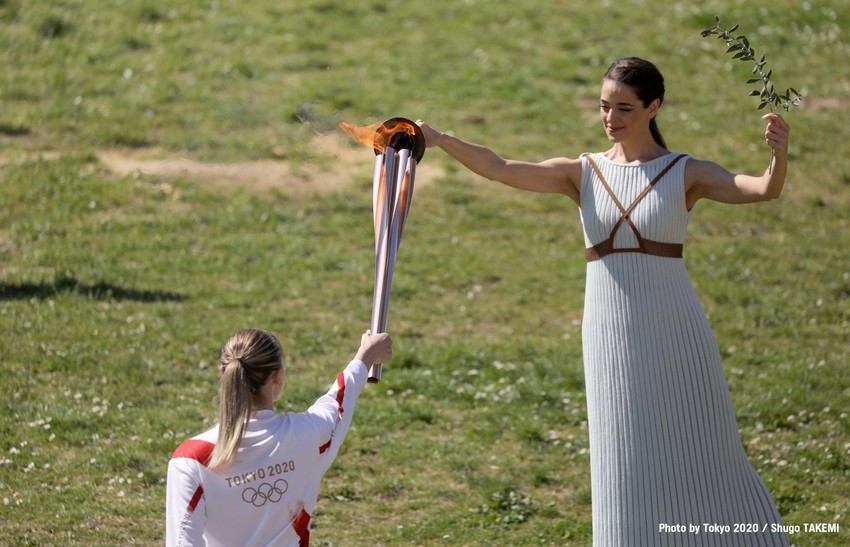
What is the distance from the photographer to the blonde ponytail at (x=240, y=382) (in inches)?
150

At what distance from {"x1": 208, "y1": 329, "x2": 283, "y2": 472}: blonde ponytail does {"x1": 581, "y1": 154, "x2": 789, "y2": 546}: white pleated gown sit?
1.51m

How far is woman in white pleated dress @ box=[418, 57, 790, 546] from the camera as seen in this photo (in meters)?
4.61

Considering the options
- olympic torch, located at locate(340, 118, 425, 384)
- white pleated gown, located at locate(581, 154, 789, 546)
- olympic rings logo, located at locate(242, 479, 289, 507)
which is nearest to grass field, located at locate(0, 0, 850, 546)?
white pleated gown, located at locate(581, 154, 789, 546)

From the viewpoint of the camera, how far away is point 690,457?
462cm

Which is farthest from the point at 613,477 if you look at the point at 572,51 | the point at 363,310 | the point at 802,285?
the point at 572,51

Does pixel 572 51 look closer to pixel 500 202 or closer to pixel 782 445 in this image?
pixel 500 202

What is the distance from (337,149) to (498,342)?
5026mm

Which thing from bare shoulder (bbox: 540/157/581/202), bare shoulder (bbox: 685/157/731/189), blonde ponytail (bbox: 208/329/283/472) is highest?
bare shoulder (bbox: 540/157/581/202)

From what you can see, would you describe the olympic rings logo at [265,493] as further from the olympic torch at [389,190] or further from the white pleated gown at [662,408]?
the white pleated gown at [662,408]

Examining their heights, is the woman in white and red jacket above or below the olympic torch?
below

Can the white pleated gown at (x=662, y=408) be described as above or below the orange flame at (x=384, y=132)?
below

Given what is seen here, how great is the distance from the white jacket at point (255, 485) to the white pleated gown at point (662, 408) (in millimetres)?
1310

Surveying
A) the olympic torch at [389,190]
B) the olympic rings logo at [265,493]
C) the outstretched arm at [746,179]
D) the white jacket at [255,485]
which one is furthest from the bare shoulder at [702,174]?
the olympic rings logo at [265,493]

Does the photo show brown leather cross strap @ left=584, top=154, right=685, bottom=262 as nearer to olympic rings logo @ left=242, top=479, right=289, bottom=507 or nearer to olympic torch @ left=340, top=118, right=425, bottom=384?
olympic torch @ left=340, top=118, right=425, bottom=384
